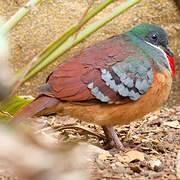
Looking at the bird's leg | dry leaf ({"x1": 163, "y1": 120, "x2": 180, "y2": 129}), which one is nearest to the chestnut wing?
→ the bird's leg

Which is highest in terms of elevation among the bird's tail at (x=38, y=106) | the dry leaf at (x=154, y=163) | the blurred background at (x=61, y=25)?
the blurred background at (x=61, y=25)

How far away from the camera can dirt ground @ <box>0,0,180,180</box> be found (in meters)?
2.30

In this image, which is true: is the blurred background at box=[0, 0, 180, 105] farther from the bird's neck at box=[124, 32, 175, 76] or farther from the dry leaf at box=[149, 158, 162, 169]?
the dry leaf at box=[149, 158, 162, 169]

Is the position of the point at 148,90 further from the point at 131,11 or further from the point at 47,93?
the point at 131,11

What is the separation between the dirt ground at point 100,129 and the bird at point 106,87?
0.79 feet

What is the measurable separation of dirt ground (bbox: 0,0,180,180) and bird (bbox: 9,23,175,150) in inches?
9.5

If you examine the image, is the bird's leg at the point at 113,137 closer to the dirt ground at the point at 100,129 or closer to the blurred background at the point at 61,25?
the dirt ground at the point at 100,129

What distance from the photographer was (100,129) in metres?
3.69

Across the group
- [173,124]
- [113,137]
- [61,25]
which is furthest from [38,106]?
[61,25]

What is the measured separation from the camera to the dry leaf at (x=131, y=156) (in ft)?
8.91

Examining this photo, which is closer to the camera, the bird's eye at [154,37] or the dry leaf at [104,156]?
the dry leaf at [104,156]

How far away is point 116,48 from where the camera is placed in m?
2.96

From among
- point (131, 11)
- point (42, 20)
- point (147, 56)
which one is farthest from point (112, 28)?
point (147, 56)

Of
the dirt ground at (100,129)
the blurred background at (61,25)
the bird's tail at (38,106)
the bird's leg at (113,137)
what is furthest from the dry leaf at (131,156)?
the blurred background at (61,25)
